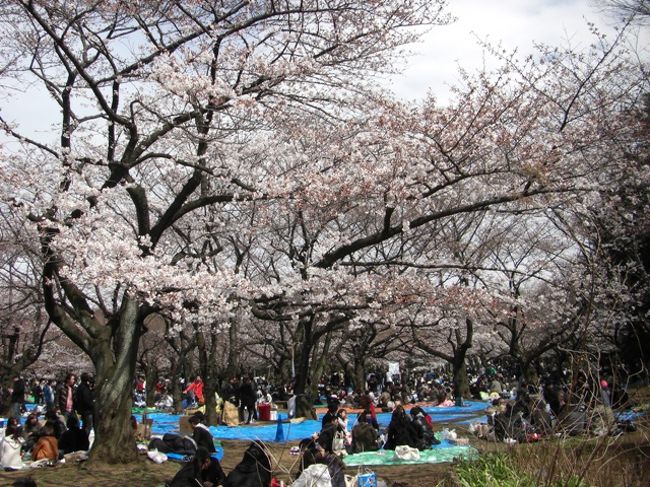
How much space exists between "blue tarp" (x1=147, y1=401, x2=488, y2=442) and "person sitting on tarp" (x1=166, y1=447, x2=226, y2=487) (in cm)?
392

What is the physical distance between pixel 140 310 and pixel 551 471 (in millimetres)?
6499

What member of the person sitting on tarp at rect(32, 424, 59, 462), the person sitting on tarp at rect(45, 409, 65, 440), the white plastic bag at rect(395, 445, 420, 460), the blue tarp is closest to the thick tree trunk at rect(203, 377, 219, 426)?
the blue tarp

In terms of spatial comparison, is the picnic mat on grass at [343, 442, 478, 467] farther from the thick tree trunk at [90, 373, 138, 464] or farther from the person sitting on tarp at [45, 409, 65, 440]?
the person sitting on tarp at [45, 409, 65, 440]

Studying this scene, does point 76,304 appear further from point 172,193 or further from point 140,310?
point 172,193

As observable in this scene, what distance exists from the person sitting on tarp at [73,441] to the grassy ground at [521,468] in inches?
30.6

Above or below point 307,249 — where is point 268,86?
above

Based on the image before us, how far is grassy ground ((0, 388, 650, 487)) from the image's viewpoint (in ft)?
14.7

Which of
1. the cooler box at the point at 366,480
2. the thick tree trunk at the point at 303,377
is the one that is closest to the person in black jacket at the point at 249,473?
the cooler box at the point at 366,480

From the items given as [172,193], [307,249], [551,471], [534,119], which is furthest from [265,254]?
[551,471]

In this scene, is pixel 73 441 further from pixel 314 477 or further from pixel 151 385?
pixel 151 385

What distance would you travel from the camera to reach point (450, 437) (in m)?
11.6

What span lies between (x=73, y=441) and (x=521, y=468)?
7.15 meters

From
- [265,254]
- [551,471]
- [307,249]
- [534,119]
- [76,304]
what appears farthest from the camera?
[265,254]

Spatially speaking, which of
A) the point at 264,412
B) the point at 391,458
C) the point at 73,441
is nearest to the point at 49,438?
the point at 73,441
